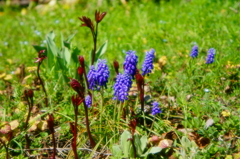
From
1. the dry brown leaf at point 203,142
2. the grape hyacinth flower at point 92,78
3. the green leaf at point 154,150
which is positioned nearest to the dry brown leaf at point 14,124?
the grape hyacinth flower at point 92,78

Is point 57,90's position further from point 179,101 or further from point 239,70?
point 239,70

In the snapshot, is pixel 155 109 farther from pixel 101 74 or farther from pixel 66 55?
pixel 66 55

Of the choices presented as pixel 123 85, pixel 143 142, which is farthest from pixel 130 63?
pixel 143 142

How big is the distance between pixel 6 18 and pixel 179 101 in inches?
208

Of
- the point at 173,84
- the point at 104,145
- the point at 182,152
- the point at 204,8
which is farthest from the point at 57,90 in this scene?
the point at 204,8

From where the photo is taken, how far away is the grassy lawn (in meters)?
2.29

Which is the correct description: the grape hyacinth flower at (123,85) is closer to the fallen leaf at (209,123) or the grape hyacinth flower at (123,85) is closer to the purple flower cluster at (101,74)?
the purple flower cluster at (101,74)

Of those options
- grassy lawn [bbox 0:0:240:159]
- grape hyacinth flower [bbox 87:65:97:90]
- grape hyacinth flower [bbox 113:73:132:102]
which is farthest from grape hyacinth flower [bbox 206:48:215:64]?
grape hyacinth flower [bbox 87:65:97:90]

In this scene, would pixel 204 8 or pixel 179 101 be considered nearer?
pixel 179 101

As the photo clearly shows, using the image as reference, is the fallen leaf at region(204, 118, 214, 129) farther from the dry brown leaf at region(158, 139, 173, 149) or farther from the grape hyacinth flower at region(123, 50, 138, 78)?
the grape hyacinth flower at region(123, 50, 138, 78)

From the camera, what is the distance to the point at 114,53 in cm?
403

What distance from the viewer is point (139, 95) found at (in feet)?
8.74

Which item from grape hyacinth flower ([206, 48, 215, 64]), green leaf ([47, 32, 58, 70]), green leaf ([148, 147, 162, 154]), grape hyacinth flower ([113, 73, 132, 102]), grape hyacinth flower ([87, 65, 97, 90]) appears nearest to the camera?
green leaf ([148, 147, 162, 154])

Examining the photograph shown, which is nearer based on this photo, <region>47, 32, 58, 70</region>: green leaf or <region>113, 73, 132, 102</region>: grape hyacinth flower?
<region>113, 73, 132, 102</region>: grape hyacinth flower
